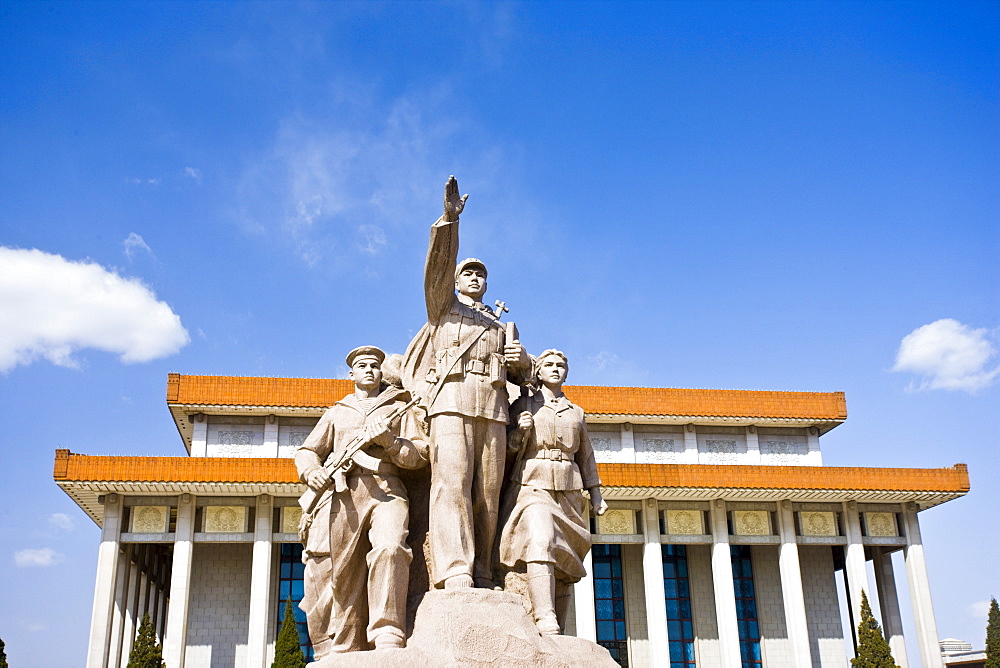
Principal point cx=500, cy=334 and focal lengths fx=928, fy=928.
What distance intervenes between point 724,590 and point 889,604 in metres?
6.72

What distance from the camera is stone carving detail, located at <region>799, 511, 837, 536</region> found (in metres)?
28.7

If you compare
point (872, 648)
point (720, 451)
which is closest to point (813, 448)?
point (720, 451)

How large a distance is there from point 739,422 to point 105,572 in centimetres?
2024

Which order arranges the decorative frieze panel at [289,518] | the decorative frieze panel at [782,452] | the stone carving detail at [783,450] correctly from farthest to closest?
the stone carving detail at [783,450] → the decorative frieze panel at [782,452] → the decorative frieze panel at [289,518]

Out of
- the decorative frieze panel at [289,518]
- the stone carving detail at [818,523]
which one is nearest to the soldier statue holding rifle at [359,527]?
the decorative frieze panel at [289,518]

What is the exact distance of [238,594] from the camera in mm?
28344

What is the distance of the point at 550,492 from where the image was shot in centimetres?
568

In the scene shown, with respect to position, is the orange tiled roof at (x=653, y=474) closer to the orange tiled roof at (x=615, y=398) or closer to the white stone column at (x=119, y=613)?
the white stone column at (x=119, y=613)

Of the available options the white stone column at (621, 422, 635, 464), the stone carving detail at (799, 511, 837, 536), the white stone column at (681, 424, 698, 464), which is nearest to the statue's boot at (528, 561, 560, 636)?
the stone carving detail at (799, 511, 837, 536)

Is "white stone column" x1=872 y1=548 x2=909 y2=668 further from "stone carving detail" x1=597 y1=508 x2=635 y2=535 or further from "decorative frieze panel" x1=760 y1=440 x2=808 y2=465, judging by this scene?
"stone carving detail" x1=597 y1=508 x2=635 y2=535

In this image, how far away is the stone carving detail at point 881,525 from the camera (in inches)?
1139

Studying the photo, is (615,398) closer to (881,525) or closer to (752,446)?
(752,446)

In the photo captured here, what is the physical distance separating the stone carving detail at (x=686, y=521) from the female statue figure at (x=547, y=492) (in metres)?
23.2

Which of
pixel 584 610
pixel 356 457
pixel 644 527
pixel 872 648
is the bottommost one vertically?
pixel 872 648
